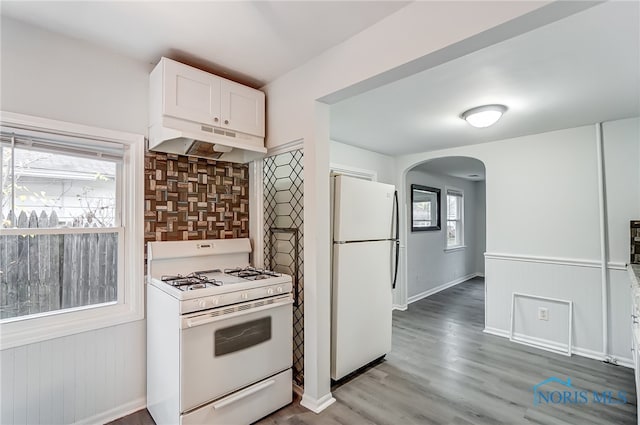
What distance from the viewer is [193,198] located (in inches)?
96.7

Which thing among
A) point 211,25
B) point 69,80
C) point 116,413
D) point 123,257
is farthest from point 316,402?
point 69,80

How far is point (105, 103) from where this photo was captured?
6.79 feet

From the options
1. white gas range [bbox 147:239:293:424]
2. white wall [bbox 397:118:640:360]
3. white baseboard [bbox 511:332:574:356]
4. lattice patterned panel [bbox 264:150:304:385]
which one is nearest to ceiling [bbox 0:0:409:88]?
lattice patterned panel [bbox 264:150:304:385]

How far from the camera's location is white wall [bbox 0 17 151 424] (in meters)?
1.75

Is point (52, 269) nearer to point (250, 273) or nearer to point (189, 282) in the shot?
point (189, 282)

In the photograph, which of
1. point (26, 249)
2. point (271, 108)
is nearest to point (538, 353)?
point (271, 108)

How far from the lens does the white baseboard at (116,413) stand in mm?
1973

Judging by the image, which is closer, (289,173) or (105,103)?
(105,103)

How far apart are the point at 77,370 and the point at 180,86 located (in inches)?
77.5

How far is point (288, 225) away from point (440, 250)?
174 inches

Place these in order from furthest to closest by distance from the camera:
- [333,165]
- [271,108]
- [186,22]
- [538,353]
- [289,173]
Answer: [333,165]
[538,353]
[289,173]
[271,108]
[186,22]

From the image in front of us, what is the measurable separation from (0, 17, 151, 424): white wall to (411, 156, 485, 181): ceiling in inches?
159

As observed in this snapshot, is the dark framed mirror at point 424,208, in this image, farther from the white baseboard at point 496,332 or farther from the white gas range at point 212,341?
the white gas range at point 212,341

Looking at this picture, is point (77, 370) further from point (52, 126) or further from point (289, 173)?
point (289, 173)
